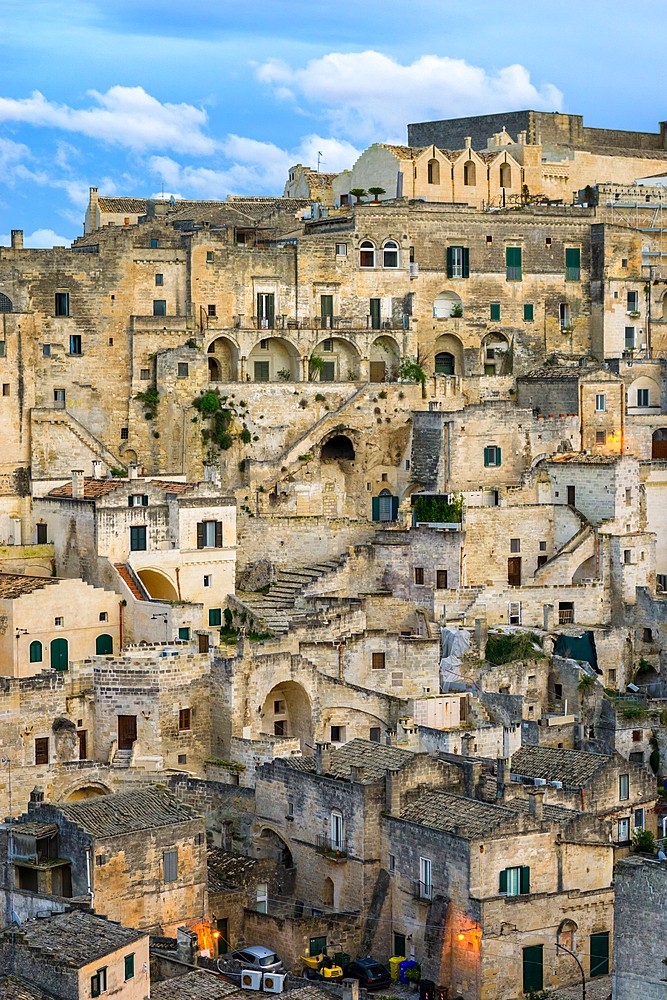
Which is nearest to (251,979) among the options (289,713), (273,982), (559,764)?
(273,982)

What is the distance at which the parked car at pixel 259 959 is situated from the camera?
38.3 metres

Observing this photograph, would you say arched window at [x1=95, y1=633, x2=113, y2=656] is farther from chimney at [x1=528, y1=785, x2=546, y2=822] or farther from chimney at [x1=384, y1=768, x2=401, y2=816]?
chimney at [x1=528, y1=785, x2=546, y2=822]

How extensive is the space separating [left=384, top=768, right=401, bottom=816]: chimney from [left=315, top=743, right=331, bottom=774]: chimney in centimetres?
244

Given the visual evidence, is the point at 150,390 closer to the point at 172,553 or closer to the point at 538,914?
the point at 172,553

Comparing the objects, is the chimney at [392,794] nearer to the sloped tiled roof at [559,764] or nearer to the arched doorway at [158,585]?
the sloped tiled roof at [559,764]

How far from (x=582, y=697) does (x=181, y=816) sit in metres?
17.0

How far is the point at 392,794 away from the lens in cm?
4138

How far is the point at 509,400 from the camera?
63375 mm

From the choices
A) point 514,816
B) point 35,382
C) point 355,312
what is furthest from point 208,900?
point 355,312

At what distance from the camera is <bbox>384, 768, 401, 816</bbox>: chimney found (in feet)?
136

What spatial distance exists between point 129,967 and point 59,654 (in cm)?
1571

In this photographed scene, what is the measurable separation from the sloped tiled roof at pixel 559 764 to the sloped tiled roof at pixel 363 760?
3.75 meters

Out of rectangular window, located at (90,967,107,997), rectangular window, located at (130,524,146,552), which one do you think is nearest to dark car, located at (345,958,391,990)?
rectangular window, located at (90,967,107,997)

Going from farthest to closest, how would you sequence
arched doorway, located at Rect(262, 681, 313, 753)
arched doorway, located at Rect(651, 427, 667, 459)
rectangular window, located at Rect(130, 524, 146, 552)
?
arched doorway, located at Rect(651, 427, 667, 459)
rectangular window, located at Rect(130, 524, 146, 552)
arched doorway, located at Rect(262, 681, 313, 753)
